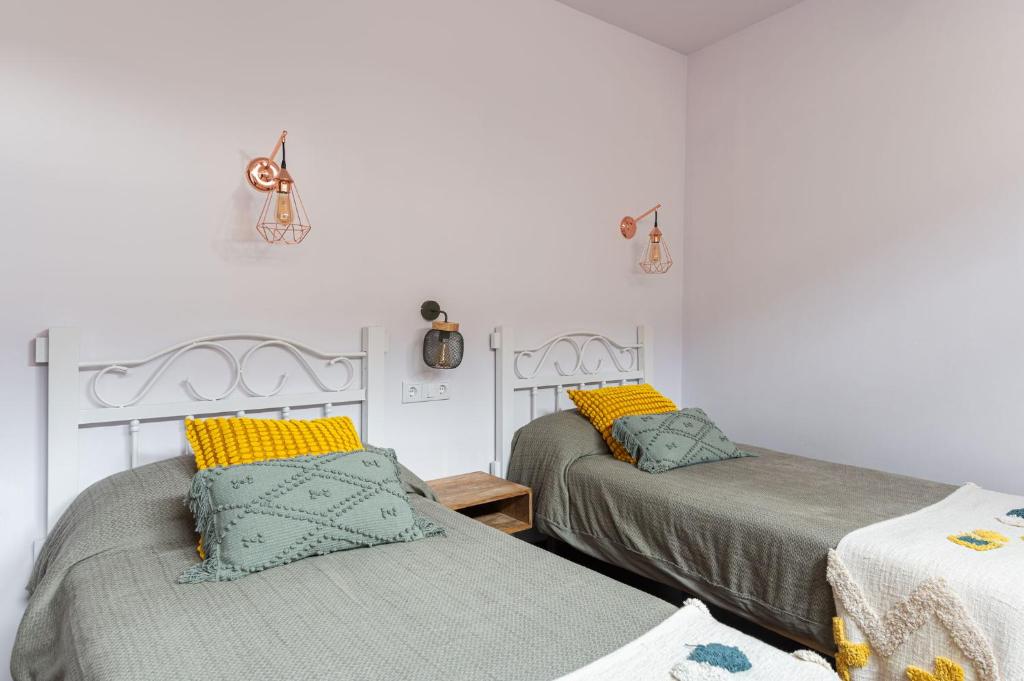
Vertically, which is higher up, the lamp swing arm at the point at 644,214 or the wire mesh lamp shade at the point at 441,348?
the lamp swing arm at the point at 644,214

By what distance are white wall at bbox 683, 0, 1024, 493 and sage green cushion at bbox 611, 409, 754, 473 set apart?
681 mm

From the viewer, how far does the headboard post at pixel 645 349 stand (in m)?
3.49

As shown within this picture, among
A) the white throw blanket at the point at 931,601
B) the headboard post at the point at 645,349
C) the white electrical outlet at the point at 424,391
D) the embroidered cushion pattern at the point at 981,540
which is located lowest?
the white throw blanket at the point at 931,601

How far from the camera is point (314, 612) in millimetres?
1330

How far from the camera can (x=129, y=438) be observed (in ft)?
6.68

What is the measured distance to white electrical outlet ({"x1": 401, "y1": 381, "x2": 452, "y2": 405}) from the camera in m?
2.63

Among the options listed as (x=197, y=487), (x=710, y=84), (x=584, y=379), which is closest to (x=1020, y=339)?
(x=584, y=379)

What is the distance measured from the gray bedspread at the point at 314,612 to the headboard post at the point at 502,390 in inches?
43.6

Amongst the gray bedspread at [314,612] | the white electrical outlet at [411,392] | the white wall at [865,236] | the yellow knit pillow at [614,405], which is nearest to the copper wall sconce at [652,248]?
the white wall at [865,236]

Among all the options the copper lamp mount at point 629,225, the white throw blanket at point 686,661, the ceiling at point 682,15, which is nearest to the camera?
the white throw blanket at point 686,661

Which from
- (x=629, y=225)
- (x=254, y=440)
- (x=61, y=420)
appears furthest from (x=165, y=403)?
(x=629, y=225)

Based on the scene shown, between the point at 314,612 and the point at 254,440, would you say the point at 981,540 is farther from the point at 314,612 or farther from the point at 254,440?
the point at 254,440

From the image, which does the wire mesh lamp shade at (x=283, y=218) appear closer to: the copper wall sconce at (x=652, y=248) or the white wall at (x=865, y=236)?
the copper wall sconce at (x=652, y=248)

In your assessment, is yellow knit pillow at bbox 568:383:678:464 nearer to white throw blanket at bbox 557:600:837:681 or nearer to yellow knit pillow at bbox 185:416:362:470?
yellow knit pillow at bbox 185:416:362:470
